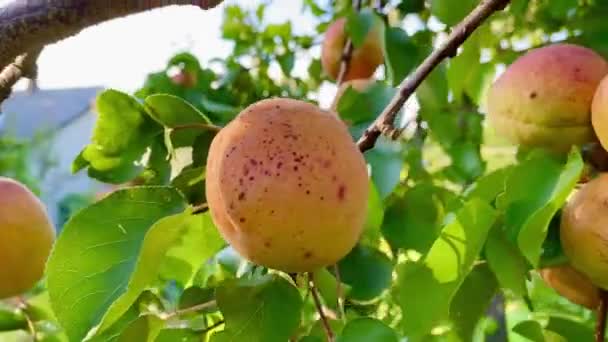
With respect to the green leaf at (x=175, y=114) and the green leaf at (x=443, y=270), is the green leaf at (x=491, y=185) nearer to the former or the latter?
the green leaf at (x=443, y=270)

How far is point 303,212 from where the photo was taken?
553 mm

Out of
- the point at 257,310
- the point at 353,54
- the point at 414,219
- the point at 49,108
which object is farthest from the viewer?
the point at 49,108

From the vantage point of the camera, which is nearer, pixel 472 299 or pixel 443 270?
pixel 443 270

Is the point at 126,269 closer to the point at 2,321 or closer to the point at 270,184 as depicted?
the point at 270,184

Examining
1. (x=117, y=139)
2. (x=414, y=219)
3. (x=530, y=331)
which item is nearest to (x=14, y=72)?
(x=117, y=139)

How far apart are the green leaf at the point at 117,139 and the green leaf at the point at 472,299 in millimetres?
343

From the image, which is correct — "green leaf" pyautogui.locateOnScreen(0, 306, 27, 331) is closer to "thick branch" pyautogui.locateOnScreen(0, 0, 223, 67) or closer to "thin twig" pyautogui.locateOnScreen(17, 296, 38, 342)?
"thin twig" pyautogui.locateOnScreen(17, 296, 38, 342)

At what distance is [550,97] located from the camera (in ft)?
2.25

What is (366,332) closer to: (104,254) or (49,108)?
(104,254)


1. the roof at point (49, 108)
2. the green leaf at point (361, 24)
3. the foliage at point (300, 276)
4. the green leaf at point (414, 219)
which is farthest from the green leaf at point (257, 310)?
the roof at point (49, 108)

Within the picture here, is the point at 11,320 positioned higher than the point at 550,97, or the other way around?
the point at 550,97

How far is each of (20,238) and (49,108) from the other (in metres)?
13.3

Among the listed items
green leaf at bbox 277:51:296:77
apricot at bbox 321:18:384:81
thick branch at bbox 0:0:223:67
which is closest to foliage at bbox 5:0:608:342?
thick branch at bbox 0:0:223:67

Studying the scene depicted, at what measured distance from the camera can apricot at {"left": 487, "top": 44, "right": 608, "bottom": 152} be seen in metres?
0.68
